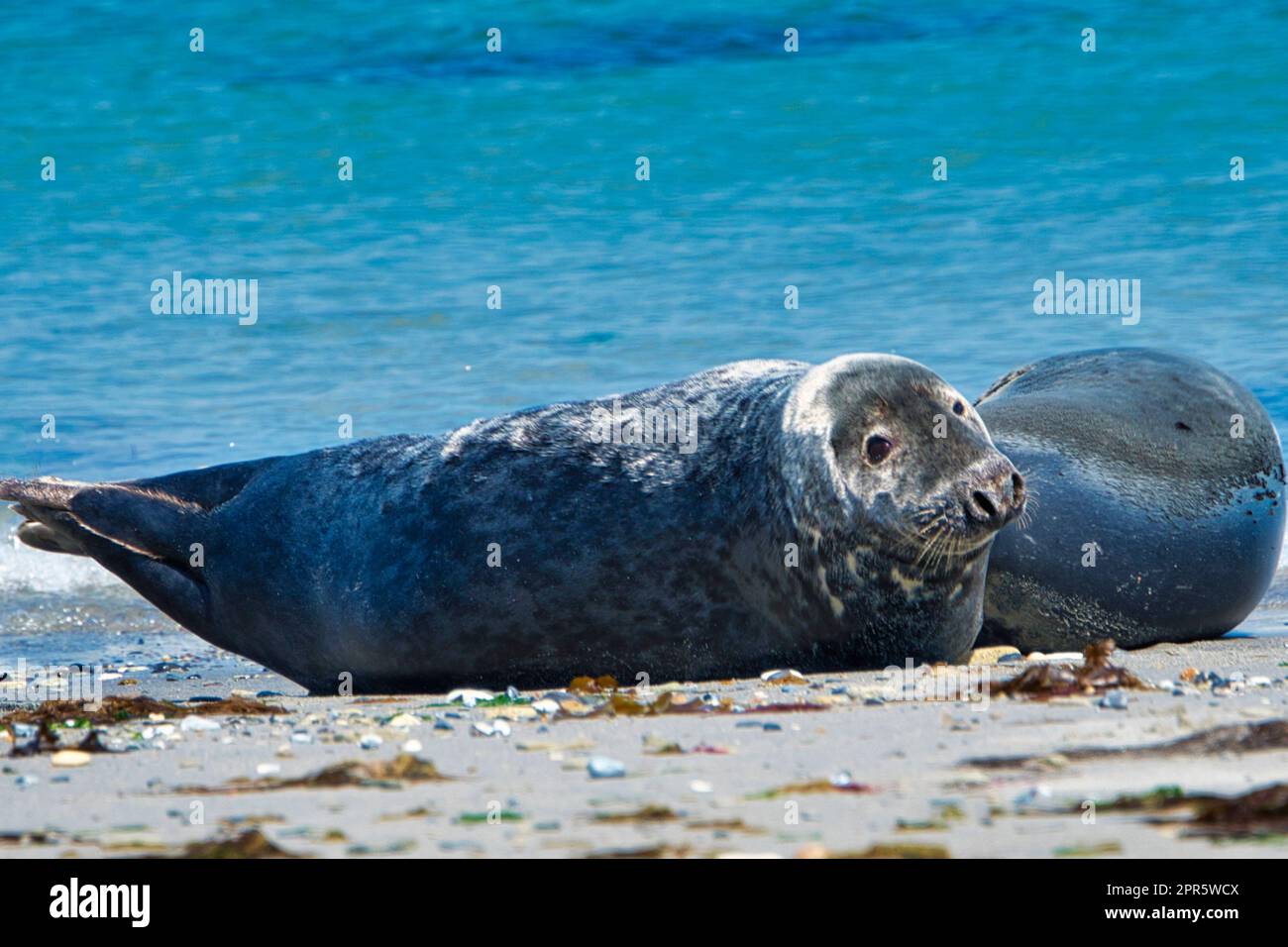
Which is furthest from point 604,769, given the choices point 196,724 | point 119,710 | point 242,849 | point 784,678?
point 119,710

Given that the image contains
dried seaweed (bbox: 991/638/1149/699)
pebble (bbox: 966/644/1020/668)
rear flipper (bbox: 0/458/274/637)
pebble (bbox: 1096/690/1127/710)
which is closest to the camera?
pebble (bbox: 1096/690/1127/710)

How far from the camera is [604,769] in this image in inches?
138

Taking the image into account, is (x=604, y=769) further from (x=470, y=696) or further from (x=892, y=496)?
(x=892, y=496)

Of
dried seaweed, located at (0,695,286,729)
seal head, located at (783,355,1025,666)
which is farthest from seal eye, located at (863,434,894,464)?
dried seaweed, located at (0,695,286,729)

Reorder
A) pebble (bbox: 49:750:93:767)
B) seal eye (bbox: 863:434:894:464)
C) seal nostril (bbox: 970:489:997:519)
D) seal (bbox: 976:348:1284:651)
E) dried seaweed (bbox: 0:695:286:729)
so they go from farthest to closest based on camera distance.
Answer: seal (bbox: 976:348:1284:651) < seal eye (bbox: 863:434:894:464) < seal nostril (bbox: 970:489:997:519) < dried seaweed (bbox: 0:695:286:729) < pebble (bbox: 49:750:93:767)

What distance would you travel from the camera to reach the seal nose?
538 centimetres

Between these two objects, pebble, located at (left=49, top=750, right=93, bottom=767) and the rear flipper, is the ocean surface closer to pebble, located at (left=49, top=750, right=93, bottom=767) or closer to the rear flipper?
the rear flipper

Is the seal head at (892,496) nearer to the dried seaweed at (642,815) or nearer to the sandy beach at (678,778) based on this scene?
the sandy beach at (678,778)

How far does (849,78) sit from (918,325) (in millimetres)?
7186

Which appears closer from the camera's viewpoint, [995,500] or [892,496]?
[995,500]

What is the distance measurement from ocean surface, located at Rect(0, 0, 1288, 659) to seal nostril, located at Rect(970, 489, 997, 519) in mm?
6623

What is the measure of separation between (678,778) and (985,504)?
224cm

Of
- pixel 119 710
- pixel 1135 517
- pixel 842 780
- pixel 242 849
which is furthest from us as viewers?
pixel 1135 517
